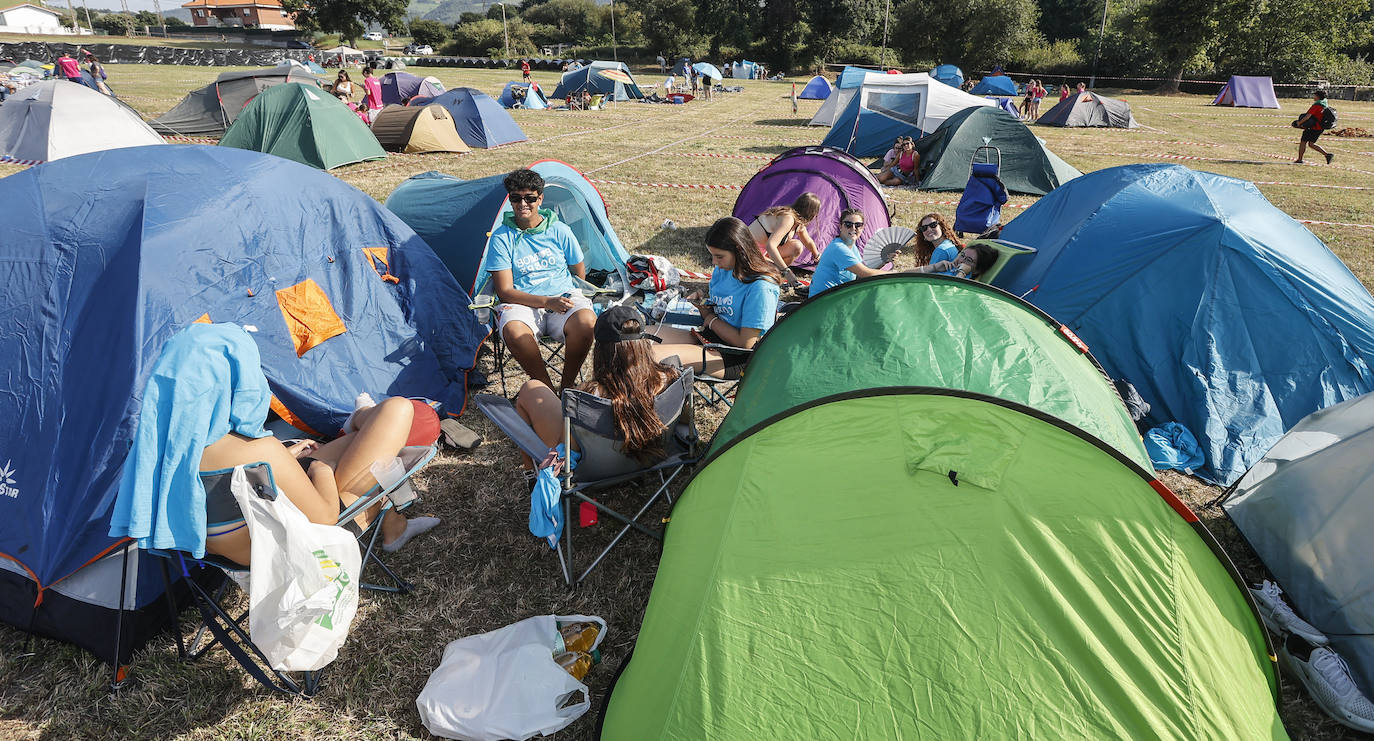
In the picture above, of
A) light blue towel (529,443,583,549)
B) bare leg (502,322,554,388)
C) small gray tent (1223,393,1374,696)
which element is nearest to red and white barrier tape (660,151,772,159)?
bare leg (502,322,554,388)

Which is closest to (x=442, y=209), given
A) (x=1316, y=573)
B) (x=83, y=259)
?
(x=83, y=259)

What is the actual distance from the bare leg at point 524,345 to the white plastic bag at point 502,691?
7.81 feet

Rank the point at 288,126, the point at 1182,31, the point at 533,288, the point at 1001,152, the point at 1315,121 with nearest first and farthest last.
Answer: the point at 533,288 < the point at 1001,152 < the point at 288,126 < the point at 1315,121 < the point at 1182,31

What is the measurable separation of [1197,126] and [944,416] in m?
27.6

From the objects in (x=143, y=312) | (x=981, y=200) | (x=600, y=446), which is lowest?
(x=600, y=446)

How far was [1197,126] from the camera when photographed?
23234mm

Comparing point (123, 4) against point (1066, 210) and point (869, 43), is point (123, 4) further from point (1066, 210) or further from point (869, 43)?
point (1066, 210)

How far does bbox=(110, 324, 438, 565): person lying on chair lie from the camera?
8.34 feet

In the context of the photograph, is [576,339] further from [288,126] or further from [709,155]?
[709,155]

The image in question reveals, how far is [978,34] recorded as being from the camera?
142 ft

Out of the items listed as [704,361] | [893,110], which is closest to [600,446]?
[704,361]

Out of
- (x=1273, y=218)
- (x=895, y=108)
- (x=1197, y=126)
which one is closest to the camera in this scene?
(x=1273, y=218)

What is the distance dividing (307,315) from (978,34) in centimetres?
4877

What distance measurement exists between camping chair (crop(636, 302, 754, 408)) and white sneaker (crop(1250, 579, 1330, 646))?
2783mm
